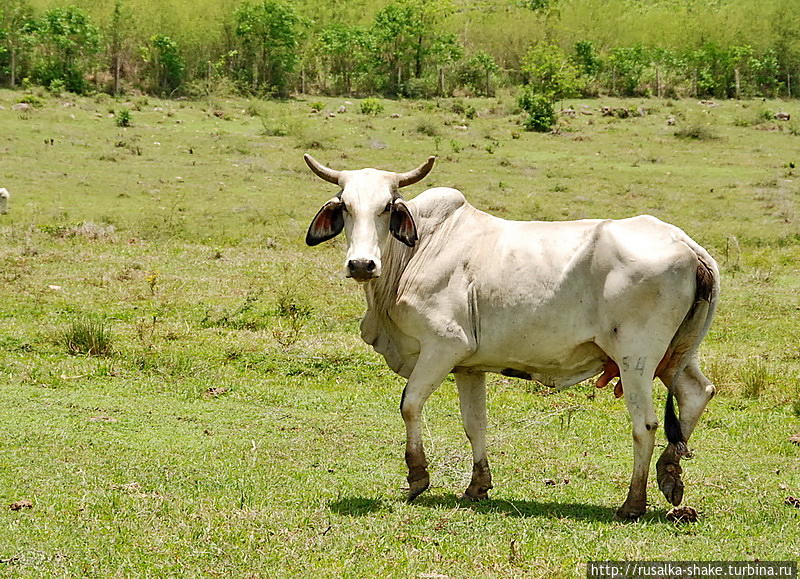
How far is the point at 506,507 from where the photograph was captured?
20.9 ft

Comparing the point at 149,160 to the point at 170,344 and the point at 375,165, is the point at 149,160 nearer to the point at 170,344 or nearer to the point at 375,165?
the point at 375,165

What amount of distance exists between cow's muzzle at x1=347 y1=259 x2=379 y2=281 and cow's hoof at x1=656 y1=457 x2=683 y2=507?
2.07 meters

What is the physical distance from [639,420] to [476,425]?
1147 mm

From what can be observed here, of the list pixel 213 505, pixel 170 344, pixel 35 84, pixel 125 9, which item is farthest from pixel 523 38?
pixel 213 505

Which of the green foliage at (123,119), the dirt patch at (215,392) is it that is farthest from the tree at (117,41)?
the dirt patch at (215,392)

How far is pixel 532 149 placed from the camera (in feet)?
106

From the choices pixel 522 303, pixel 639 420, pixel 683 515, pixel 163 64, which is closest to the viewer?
pixel 683 515

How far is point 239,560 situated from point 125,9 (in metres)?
45.6

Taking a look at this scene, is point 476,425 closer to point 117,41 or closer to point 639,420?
point 639,420

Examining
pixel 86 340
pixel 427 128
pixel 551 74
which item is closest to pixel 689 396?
pixel 86 340

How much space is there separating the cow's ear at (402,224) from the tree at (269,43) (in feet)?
138

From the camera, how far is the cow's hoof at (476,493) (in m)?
6.55

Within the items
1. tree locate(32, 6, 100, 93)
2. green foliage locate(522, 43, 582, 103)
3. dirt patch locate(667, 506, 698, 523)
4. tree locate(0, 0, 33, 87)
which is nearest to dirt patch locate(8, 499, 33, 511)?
dirt patch locate(667, 506, 698, 523)

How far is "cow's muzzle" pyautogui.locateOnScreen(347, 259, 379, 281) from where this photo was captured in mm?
6043
